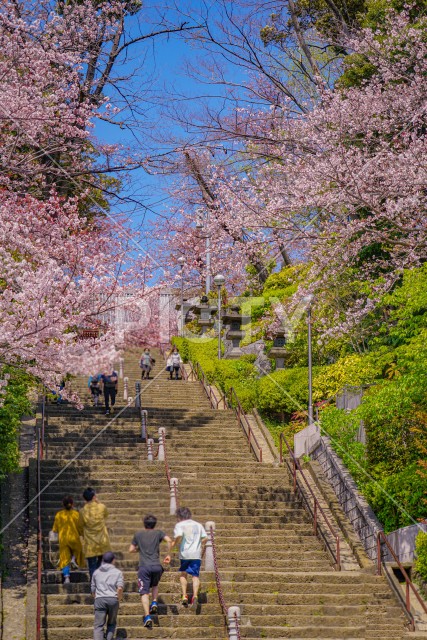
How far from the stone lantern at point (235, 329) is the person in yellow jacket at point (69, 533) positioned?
67.9ft

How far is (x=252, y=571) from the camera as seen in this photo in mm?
16844

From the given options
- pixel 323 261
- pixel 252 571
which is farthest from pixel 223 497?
pixel 323 261

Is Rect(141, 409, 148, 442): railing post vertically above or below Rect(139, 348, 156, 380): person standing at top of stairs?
below

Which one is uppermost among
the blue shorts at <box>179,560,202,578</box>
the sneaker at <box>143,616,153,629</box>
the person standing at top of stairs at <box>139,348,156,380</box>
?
the person standing at top of stairs at <box>139,348,156,380</box>

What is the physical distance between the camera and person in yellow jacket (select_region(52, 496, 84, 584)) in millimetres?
14727

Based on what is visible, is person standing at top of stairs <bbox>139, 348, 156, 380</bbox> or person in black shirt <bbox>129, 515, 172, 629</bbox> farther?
person standing at top of stairs <bbox>139, 348, 156, 380</bbox>

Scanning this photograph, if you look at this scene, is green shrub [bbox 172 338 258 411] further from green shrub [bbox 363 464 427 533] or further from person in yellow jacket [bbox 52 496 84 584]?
person in yellow jacket [bbox 52 496 84 584]

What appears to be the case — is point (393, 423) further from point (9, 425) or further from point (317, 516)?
point (9, 425)

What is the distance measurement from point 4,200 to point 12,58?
3418 millimetres

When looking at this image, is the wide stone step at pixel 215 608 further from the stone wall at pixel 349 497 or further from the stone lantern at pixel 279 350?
the stone lantern at pixel 279 350

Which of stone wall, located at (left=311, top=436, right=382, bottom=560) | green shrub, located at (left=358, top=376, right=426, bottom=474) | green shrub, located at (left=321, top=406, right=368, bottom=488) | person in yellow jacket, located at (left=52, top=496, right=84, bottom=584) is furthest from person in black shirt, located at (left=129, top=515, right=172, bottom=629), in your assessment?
green shrub, located at (left=321, top=406, right=368, bottom=488)

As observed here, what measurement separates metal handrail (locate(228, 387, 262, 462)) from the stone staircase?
0.85 ft

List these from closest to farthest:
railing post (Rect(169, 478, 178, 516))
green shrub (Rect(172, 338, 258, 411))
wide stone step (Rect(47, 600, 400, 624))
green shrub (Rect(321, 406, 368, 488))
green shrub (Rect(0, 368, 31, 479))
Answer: wide stone step (Rect(47, 600, 400, 624)) < green shrub (Rect(0, 368, 31, 479)) < railing post (Rect(169, 478, 178, 516)) < green shrub (Rect(321, 406, 368, 488)) < green shrub (Rect(172, 338, 258, 411))

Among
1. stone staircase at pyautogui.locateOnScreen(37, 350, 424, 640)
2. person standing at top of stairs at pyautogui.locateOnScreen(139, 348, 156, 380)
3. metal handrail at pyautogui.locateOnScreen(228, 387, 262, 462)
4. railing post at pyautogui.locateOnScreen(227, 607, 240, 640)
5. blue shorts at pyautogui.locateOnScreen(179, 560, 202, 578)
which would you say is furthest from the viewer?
person standing at top of stairs at pyautogui.locateOnScreen(139, 348, 156, 380)
